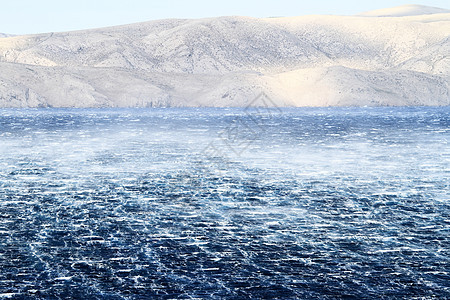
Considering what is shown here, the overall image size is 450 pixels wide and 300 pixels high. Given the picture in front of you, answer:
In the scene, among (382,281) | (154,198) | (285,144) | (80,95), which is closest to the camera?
(382,281)

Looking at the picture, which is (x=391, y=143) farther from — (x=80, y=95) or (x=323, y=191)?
(x=80, y=95)

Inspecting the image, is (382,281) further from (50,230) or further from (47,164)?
(47,164)

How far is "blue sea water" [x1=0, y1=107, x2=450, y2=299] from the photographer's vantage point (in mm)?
15242

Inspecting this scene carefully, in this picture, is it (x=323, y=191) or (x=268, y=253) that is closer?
(x=268, y=253)

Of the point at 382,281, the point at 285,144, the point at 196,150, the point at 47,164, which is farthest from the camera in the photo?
the point at 285,144

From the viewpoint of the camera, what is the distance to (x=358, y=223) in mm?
21688

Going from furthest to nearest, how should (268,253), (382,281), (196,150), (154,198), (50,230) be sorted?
(196,150)
(154,198)
(50,230)
(268,253)
(382,281)

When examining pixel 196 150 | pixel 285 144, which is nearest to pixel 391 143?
pixel 285 144

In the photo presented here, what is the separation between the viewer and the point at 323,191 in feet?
93.2

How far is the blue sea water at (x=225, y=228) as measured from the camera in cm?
1524

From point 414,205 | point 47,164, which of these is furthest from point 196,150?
point 414,205

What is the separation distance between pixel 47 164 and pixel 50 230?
19081 millimetres

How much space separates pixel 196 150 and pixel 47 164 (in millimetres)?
13938

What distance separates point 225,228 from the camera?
69.4ft
